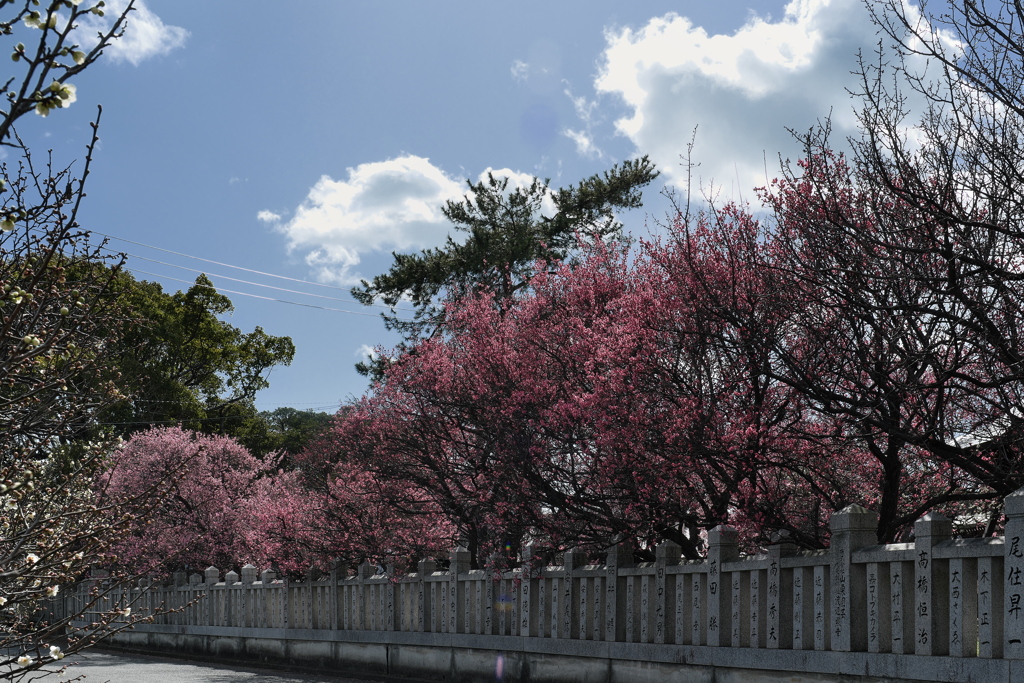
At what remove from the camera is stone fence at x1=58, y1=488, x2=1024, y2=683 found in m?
9.38

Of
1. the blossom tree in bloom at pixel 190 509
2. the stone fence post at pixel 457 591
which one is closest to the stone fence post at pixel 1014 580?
the stone fence post at pixel 457 591

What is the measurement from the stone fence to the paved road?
1421 mm

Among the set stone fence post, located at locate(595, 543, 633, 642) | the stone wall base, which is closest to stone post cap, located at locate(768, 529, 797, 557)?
the stone wall base

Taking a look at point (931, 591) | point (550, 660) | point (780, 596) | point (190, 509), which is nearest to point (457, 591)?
point (550, 660)

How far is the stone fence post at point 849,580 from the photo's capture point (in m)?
10.6

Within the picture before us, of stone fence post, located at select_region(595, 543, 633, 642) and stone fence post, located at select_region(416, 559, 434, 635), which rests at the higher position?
stone fence post, located at select_region(595, 543, 633, 642)

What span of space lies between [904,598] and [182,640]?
79.9ft

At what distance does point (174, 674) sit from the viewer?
20.8 metres

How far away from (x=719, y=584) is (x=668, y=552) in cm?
128

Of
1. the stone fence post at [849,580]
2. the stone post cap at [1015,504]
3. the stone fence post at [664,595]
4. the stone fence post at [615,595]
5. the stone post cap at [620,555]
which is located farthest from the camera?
the stone post cap at [620,555]

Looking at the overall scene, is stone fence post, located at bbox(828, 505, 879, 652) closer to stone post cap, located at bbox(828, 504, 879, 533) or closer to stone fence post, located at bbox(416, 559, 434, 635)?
stone post cap, located at bbox(828, 504, 879, 533)

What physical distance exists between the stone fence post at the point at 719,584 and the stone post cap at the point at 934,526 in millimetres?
3082

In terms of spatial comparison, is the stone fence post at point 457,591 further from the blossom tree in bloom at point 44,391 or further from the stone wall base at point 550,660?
the blossom tree in bloom at point 44,391

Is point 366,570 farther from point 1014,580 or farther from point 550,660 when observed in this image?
point 1014,580
